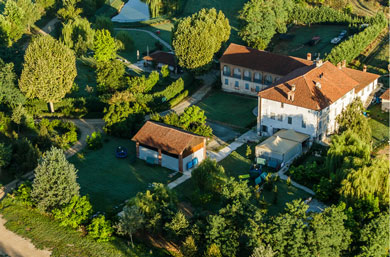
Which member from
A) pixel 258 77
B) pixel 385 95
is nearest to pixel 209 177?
pixel 258 77

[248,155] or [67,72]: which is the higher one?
[67,72]

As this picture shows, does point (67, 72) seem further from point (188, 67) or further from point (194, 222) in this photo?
point (194, 222)

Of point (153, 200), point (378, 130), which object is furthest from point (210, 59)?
point (153, 200)

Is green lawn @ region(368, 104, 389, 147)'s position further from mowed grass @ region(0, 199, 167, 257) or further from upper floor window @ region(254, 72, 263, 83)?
mowed grass @ region(0, 199, 167, 257)

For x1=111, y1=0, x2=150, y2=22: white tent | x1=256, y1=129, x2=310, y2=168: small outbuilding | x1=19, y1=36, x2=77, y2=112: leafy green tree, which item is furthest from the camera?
x1=111, y1=0, x2=150, y2=22: white tent

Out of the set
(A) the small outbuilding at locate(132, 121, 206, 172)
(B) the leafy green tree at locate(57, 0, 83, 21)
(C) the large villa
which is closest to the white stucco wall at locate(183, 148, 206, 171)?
(A) the small outbuilding at locate(132, 121, 206, 172)

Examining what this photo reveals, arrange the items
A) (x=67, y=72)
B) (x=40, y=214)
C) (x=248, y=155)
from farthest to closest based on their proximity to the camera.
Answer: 1. (x=67, y=72)
2. (x=248, y=155)
3. (x=40, y=214)
